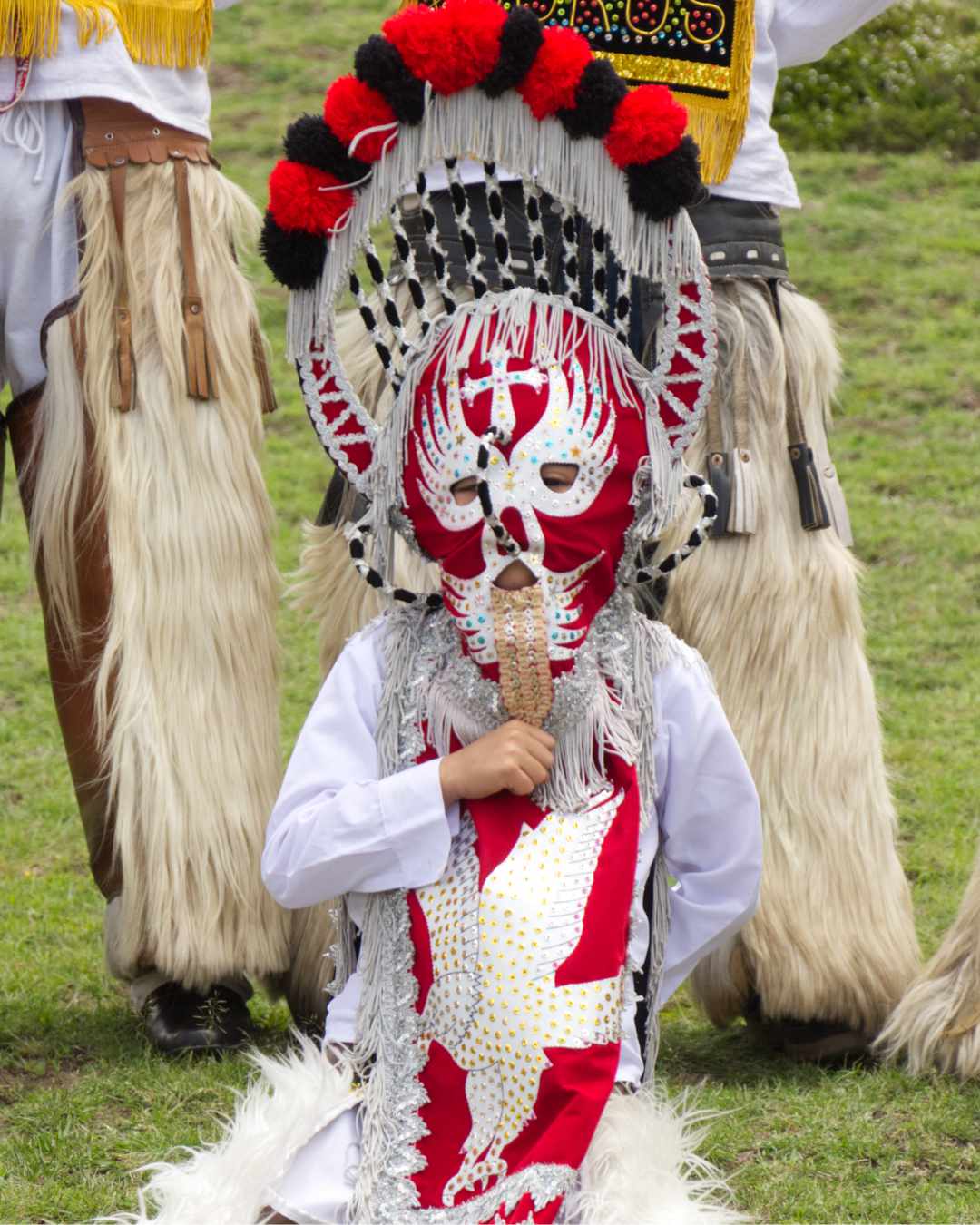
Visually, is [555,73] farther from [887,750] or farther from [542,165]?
[887,750]

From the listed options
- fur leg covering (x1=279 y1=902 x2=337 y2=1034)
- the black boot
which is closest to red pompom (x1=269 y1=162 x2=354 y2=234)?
fur leg covering (x1=279 y1=902 x2=337 y2=1034)

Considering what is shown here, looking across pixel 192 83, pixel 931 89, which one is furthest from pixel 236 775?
pixel 931 89

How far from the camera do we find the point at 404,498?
2465 millimetres

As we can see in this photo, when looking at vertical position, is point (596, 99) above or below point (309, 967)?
above

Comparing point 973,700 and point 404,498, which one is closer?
point 404,498

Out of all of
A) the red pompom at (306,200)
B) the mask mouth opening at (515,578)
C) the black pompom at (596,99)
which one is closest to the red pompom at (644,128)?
the black pompom at (596,99)

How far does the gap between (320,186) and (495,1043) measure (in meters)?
1.01

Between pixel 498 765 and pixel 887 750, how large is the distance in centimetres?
285

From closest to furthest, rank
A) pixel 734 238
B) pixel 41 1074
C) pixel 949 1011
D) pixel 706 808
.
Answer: pixel 706 808, pixel 949 1011, pixel 734 238, pixel 41 1074

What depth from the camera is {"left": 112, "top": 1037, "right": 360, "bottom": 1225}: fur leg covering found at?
7.42 ft

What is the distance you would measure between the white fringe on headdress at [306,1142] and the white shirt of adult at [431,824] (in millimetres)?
104

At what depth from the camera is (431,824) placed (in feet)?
7.74

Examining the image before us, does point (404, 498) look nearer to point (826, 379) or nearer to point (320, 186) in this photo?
point (320, 186)

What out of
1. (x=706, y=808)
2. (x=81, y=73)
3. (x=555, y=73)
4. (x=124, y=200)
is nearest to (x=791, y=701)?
(x=706, y=808)
